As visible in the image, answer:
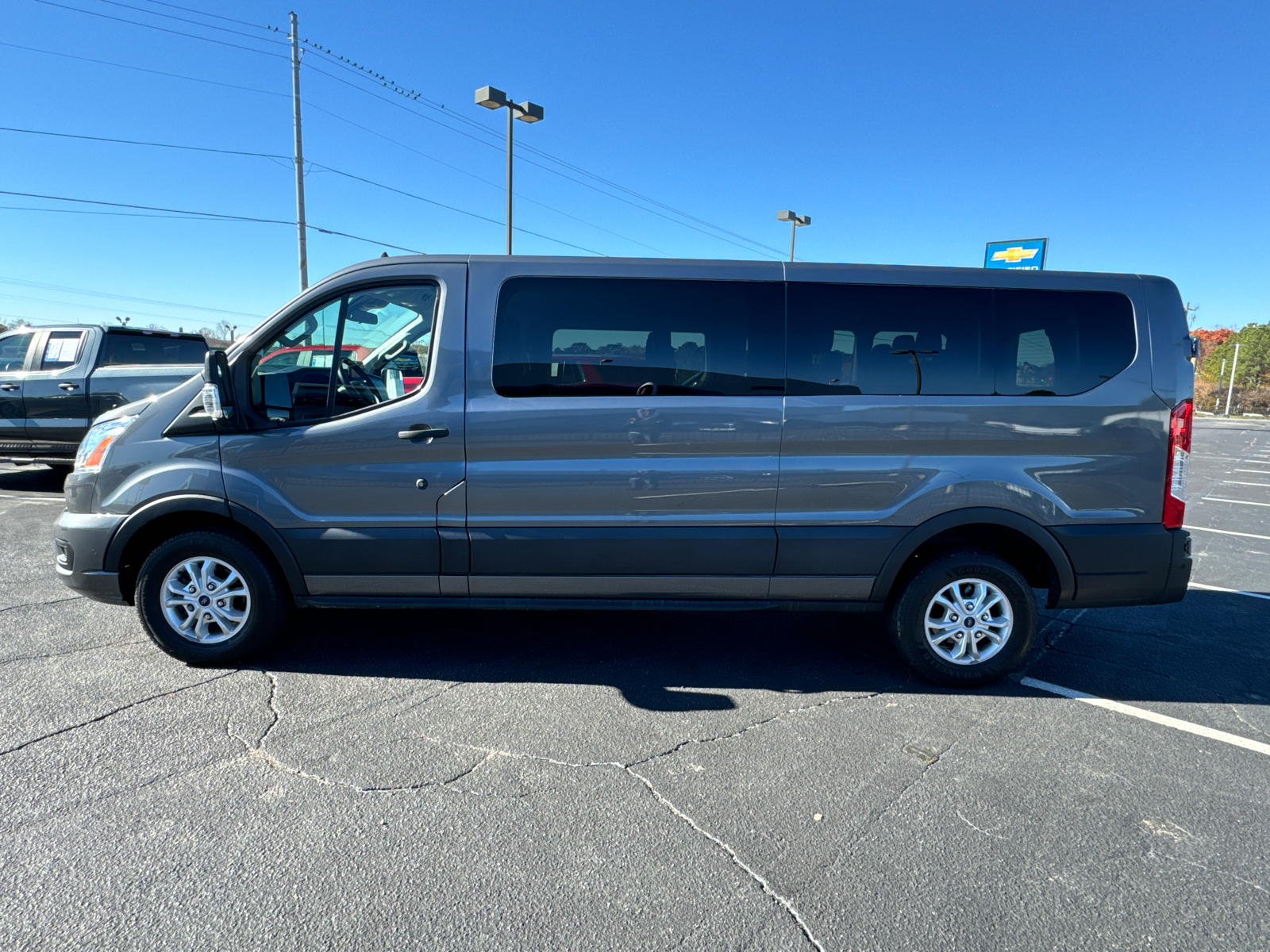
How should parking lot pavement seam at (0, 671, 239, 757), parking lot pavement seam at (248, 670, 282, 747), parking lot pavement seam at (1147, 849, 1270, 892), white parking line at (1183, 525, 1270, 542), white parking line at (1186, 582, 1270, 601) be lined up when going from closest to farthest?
parking lot pavement seam at (1147, 849, 1270, 892) → parking lot pavement seam at (0, 671, 239, 757) → parking lot pavement seam at (248, 670, 282, 747) → white parking line at (1186, 582, 1270, 601) → white parking line at (1183, 525, 1270, 542)

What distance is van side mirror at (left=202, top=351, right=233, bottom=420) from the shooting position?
3.65 metres

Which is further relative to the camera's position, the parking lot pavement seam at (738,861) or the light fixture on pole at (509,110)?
the light fixture on pole at (509,110)

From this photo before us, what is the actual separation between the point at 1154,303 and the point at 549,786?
379 cm

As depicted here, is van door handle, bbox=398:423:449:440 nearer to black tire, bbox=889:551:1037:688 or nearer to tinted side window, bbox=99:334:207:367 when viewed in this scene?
black tire, bbox=889:551:1037:688

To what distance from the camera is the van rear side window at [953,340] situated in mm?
3738

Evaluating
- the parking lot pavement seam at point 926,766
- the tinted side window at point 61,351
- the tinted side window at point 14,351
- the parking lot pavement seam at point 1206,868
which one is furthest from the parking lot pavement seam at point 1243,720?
the tinted side window at point 14,351

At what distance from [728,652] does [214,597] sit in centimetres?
283

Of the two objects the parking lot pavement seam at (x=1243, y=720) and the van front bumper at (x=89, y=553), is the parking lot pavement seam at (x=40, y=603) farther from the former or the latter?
the parking lot pavement seam at (x=1243, y=720)

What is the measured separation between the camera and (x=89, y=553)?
3824 mm

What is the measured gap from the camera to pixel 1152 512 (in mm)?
3768

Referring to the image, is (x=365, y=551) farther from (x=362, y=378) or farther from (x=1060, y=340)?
(x=1060, y=340)

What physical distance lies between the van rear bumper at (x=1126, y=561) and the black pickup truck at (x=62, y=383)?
9.05 metres

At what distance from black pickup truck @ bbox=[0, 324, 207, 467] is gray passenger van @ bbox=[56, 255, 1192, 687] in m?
5.86

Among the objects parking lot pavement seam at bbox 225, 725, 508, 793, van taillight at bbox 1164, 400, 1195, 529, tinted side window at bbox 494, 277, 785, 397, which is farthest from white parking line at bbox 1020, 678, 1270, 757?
parking lot pavement seam at bbox 225, 725, 508, 793
